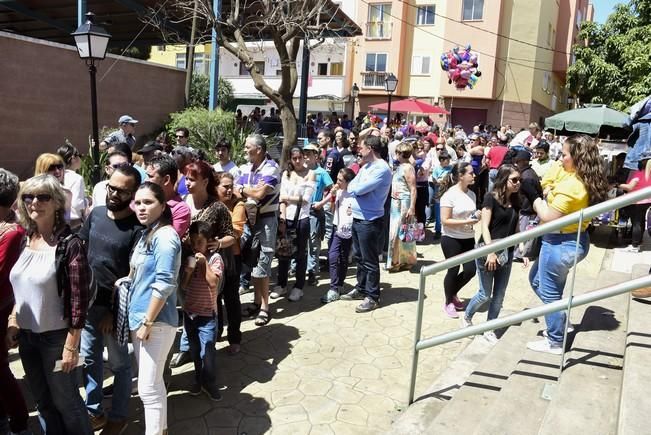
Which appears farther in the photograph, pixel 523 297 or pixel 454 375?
pixel 523 297

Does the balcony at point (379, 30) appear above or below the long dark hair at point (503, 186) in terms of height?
above

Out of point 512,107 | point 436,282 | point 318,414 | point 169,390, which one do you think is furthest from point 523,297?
point 512,107

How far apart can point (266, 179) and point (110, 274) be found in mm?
2315

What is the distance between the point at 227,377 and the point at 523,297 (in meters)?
4.16

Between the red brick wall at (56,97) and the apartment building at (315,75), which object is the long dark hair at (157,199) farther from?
the apartment building at (315,75)

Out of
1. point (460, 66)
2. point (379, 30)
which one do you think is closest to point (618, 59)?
point (460, 66)

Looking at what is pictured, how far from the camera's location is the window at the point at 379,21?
31844 millimetres

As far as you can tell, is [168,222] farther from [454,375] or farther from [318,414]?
[454,375]

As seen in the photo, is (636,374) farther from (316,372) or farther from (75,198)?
(75,198)

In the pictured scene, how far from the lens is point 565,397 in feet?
10.3

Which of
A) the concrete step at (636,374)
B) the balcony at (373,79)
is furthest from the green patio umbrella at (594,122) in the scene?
the balcony at (373,79)

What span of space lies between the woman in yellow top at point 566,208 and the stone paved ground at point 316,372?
1.20 meters

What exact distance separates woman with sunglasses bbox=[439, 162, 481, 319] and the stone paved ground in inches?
26.4

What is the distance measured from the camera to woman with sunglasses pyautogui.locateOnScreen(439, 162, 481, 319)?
538cm
